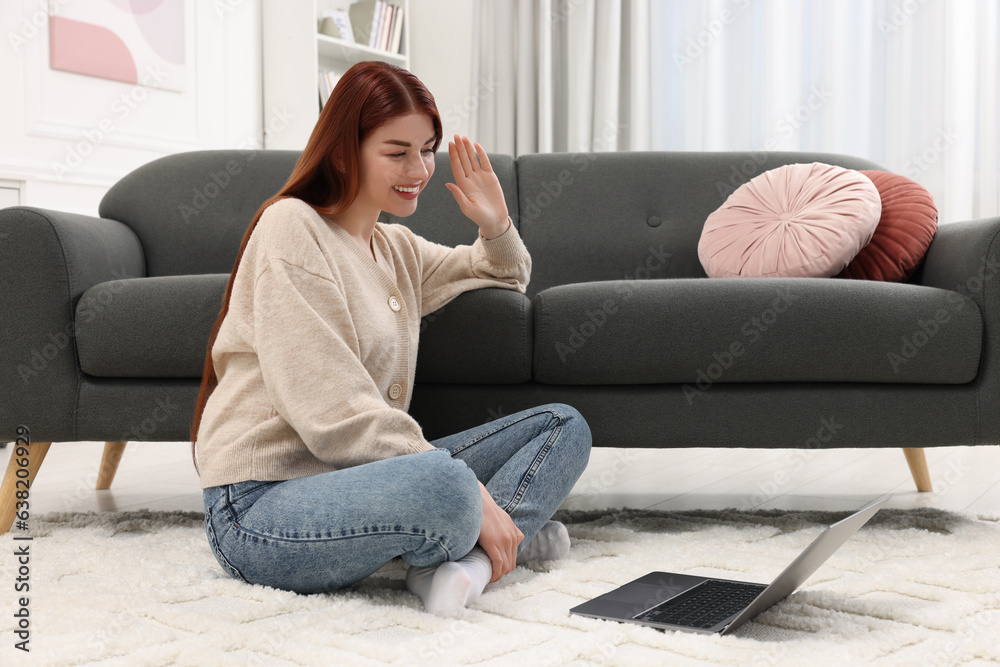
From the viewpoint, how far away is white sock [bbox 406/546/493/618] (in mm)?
1010

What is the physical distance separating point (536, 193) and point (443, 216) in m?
0.25

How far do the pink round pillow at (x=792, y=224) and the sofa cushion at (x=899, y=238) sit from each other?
3 cm

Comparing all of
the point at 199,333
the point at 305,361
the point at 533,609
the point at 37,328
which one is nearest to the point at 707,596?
the point at 533,609

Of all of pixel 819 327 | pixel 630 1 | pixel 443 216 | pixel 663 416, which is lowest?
pixel 663 416

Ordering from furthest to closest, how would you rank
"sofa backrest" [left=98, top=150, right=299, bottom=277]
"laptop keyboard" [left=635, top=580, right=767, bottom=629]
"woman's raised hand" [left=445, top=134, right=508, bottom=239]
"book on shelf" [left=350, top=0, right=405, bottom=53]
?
"book on shelf" [left=350, top=0, right=405, bottom=53]
"sofa backrest" [left=98, top=150, right=299, bottom=277]
"woman's raised hand" [left=445, top=134, right=508, bottom=239]
"laptop keyboard" [left=635, top=580, right=767, bottom=629]

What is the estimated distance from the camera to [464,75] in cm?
409

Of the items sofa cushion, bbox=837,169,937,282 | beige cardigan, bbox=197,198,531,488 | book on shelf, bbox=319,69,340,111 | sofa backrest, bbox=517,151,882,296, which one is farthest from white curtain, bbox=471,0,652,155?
beige cardigan, bbox=197,198,531,488

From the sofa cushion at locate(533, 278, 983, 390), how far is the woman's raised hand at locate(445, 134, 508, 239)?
205mm

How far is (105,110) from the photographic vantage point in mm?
3115

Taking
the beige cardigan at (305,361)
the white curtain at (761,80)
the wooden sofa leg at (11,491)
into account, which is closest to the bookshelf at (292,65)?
the white curtain at (761,80)

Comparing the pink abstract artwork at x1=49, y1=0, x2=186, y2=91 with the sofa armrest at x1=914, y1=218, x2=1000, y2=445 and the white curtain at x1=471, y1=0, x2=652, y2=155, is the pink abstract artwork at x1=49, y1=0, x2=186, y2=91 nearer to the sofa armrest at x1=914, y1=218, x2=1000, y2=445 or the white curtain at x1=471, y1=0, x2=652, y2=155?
the white curtain at x1=471, y1=0, x2=652, y2=155

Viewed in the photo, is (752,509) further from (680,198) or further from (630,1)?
(630,1)

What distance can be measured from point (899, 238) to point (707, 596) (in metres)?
1.02

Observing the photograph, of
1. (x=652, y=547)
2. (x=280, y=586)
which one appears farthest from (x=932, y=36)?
(x=280, y=586)
